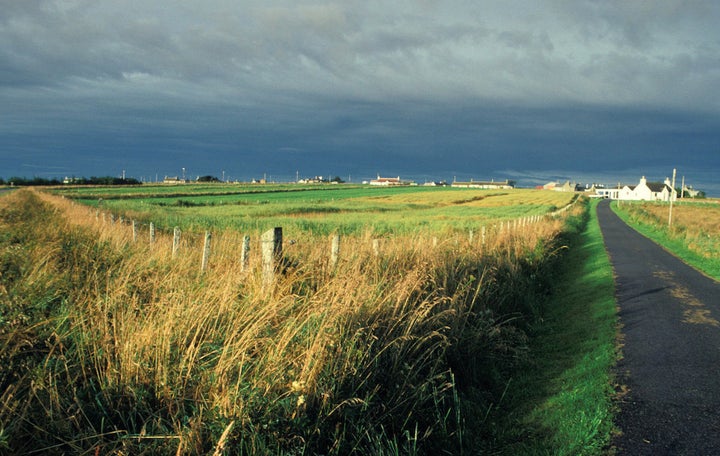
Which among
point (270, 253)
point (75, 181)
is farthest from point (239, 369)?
point (75, 181)

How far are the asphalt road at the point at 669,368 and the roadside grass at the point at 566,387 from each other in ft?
0.71

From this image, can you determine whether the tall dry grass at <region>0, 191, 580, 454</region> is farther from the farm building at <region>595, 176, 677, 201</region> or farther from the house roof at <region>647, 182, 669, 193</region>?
the house roof at <region>647, 182, 669, 193</region>

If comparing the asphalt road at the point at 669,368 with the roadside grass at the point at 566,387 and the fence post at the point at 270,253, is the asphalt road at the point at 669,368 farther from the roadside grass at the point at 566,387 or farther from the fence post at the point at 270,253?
the fence post at the point at 270,253

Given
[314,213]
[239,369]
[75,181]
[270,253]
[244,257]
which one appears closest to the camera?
[239,369]

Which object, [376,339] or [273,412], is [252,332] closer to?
[273,412]

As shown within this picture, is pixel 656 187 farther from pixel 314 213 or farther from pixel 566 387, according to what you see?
pixel 566 387

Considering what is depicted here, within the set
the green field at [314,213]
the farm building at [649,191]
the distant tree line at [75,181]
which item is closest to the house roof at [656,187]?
the farm building at [649,191]

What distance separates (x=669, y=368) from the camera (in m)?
6.60

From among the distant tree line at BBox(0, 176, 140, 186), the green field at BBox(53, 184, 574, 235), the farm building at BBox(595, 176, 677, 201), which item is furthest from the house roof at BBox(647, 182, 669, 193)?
the distant tree line at BBox(0, 176, 140, 186)

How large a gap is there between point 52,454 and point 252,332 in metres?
1.70

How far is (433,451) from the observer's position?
4.63 m

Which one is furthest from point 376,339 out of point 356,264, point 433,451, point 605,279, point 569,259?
point 569,259

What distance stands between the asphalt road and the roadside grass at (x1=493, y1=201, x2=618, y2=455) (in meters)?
0.22

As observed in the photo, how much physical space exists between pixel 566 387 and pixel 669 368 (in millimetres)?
1535
